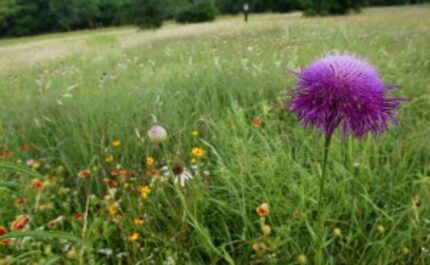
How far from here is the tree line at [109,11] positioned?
89.6 ft

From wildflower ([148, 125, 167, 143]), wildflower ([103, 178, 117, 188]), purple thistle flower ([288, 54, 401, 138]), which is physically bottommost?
wildflower ([103, 178, 117, 188])

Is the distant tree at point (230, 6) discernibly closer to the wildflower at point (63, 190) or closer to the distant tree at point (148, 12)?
the distant tree at point (148, 12)

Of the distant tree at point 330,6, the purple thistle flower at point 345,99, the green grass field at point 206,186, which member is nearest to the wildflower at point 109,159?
the green grass field at point 206,186

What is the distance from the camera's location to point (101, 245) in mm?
1880

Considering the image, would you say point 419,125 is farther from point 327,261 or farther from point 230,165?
point 327,261

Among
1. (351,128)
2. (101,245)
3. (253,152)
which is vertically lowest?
(101,245)

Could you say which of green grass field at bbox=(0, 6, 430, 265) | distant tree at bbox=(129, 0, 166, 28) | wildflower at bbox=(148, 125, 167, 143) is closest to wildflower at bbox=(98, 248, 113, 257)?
green grass field at bbox=(0, 6, 430, 265)

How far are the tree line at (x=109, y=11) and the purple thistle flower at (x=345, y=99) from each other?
82.5 feet

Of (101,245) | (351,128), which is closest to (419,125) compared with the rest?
(351,128)

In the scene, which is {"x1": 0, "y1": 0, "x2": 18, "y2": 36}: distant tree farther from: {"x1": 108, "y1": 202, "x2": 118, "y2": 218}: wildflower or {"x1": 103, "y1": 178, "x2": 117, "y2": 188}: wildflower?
{"x1": 108, "y1": 202, "x2": 118, "y2": 218}: wildflower

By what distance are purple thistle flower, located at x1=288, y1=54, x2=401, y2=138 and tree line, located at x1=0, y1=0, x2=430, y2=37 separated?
2514 centimetres

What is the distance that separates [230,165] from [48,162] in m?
1.15

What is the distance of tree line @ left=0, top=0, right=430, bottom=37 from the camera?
27.3 m

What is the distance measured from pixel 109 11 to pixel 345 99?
5344 cm
